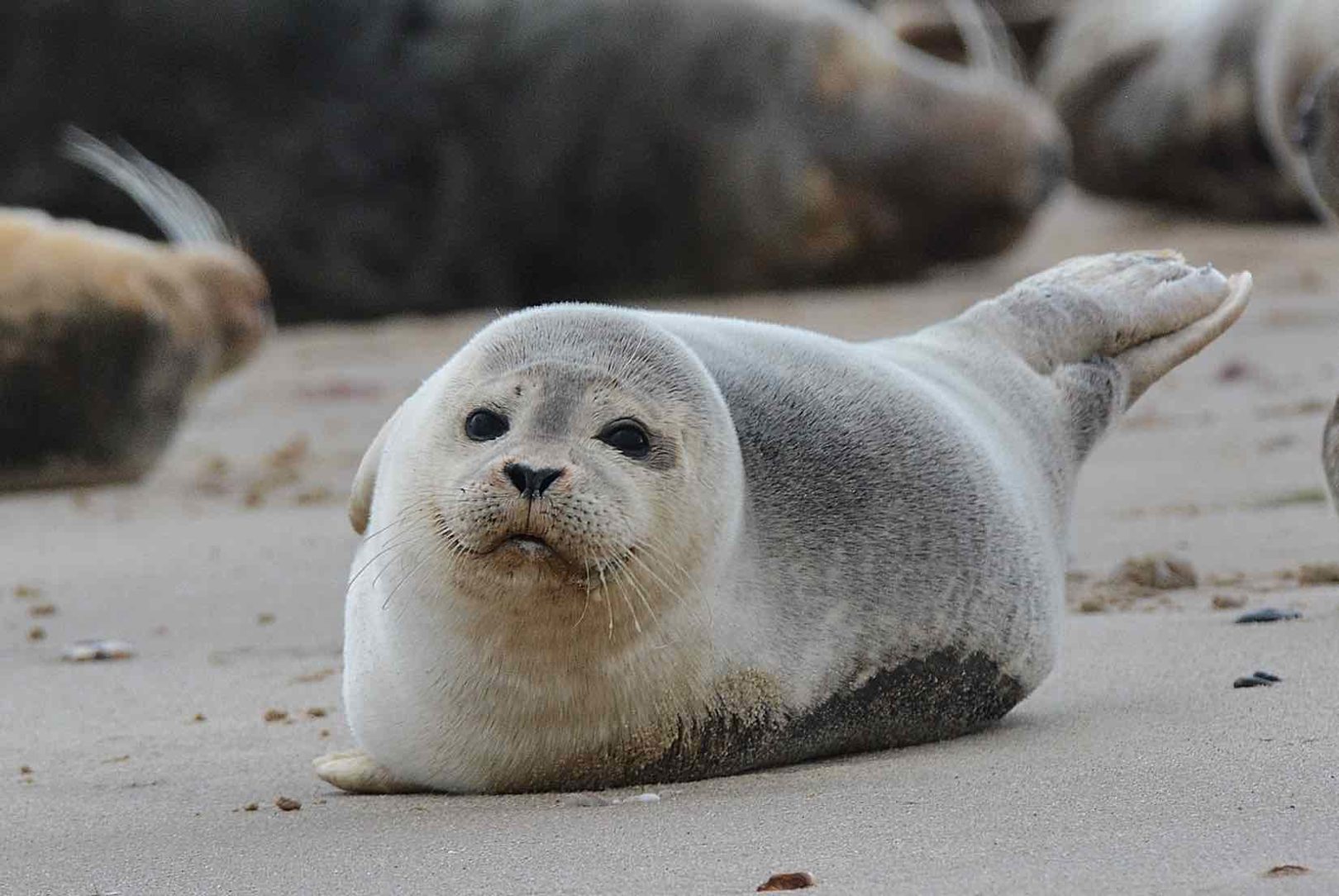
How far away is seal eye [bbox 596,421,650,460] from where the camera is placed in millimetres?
2982

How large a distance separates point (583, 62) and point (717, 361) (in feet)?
20.4

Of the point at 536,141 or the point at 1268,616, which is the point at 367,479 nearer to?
the point at 1268,616

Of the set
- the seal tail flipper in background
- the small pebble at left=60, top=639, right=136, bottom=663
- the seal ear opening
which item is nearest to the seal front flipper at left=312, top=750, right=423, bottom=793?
the seal ear opening

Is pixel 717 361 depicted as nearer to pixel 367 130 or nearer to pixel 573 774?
pixel 573 774

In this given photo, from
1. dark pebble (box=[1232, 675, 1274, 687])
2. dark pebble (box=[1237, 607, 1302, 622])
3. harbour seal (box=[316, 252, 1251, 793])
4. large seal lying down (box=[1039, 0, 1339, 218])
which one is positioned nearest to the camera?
harbour seal (box=[316, 252, 1251, 793])

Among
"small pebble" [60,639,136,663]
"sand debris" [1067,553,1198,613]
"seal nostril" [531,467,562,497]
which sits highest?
"seal nostril" [531,467,562,497]

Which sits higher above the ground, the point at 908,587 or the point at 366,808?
the point at 908,587

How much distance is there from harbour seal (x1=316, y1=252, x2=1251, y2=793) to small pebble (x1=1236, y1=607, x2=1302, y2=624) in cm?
45

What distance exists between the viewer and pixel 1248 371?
6801mm

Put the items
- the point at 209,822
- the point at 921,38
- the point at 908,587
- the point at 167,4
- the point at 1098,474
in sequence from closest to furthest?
1. the point at 209,822
2. the point at 908,587
3. the point at 1098,474
4. the point at 167,4
5. the point at 921,38

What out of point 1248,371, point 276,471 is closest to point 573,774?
point 276,471

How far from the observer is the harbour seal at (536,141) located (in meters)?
9.13

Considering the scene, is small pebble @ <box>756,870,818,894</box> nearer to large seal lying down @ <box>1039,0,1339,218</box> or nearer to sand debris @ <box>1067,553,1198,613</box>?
sand debris @ <box>1067,553,1198,613</box>

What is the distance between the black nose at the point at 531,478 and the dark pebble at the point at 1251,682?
119 cm
